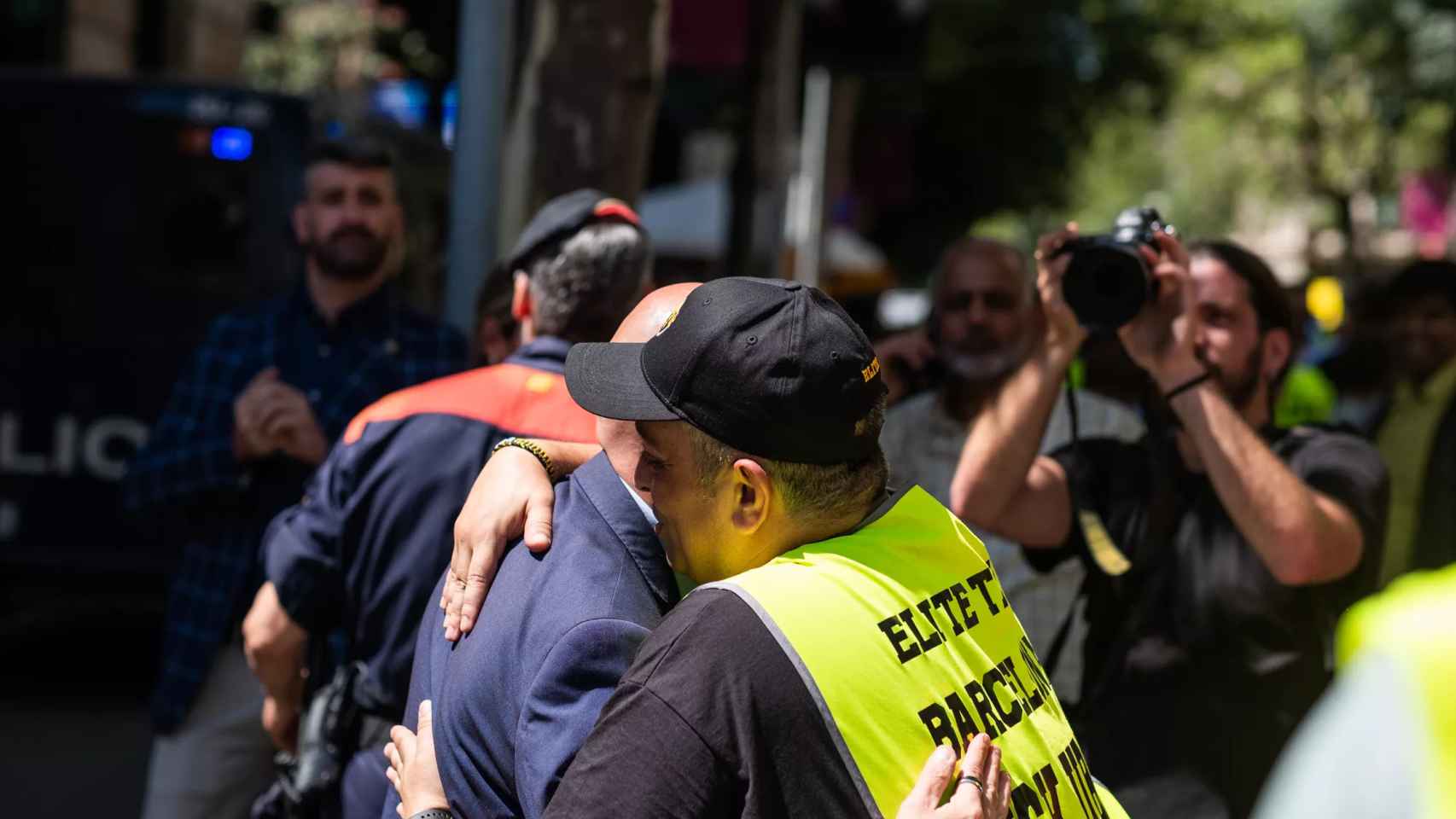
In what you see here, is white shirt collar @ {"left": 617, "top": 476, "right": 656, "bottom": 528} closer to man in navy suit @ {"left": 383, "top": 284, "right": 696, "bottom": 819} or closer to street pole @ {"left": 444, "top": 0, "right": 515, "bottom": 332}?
man in navy suit @ {"left": 383, "top": 284, "right": 696, "bottom": 819}

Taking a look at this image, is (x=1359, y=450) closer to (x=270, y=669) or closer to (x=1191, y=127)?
(x=270, y=669)

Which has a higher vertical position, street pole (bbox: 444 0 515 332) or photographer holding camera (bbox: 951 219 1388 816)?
street pole (bbox: 444 0 515 332)

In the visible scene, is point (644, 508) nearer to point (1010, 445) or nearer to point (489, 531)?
point (489, 531)

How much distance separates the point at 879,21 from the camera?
36.4ft

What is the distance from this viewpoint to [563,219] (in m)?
3.07

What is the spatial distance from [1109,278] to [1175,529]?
1.64 ft

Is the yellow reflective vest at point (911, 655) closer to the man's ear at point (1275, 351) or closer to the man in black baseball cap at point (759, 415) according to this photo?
the man in black baseball cap at point (759, 415)

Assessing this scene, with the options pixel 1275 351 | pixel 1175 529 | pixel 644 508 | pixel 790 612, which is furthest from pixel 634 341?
pixel 1275 351

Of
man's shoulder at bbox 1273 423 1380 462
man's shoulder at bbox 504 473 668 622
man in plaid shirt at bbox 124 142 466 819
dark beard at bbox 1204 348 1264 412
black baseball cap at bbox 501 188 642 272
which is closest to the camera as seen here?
man's shoulder at bbox 504 473 668 622

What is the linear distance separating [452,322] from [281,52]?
1203 cm

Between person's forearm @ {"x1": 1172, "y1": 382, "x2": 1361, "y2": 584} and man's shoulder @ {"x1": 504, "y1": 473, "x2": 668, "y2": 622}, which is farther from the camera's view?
person's forearm @ {"x1": 1172, "y1": 382, "x2": 1361, "y2": 584}

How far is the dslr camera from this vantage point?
3.20 m

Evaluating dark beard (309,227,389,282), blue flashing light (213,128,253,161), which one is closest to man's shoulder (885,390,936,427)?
dark beard (309,227,389,282)

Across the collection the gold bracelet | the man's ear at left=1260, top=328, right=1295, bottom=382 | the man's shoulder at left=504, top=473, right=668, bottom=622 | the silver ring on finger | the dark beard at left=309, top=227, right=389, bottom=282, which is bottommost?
the silver ring on finger
